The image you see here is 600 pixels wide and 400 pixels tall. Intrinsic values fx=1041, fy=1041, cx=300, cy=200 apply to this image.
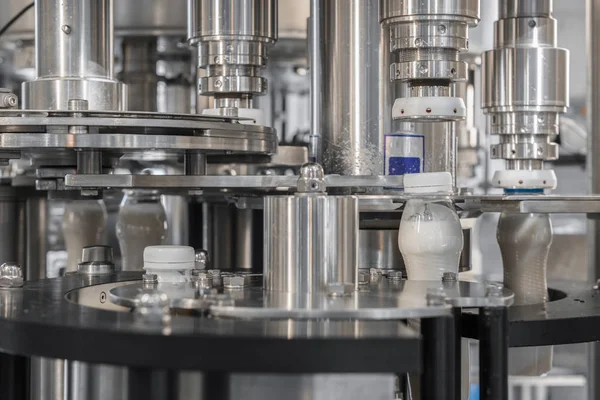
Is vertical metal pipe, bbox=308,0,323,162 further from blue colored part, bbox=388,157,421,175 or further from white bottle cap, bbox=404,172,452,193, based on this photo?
white bottle cap, bbox=404,172,452,193

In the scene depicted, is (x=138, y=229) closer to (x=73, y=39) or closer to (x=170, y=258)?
(x=73, y=39)

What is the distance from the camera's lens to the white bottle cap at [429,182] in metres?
1.25

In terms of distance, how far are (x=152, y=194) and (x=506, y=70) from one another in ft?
2.23

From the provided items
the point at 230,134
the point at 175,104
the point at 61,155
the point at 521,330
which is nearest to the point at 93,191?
the point at 61,155

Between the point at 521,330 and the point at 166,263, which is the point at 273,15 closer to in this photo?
the point at 166,263

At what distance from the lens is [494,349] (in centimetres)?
112

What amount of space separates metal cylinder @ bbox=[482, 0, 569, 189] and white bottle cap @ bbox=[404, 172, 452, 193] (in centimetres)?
50

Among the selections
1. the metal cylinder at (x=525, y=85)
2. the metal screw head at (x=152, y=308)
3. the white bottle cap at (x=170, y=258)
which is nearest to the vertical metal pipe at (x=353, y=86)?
the metal cylinder at (x=525, y=85)

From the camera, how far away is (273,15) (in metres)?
1.69

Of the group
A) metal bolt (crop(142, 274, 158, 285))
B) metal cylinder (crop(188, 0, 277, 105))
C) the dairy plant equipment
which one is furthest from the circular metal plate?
metal cylinder (crop(188, 0, 277, 105))

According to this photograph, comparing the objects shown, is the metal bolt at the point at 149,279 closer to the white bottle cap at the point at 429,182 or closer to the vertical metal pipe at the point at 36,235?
the white bottle cap at the point at 429,182

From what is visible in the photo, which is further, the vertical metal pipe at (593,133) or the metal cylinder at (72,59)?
the vertical metal pipe at (593,133)

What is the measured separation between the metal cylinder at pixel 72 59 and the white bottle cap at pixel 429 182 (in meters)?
0.53

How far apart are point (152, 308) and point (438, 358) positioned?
30cm
